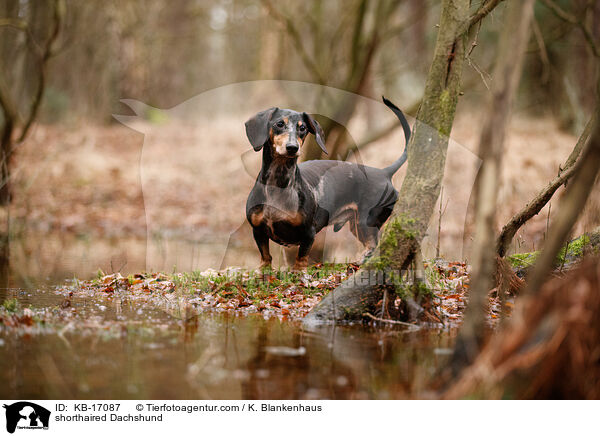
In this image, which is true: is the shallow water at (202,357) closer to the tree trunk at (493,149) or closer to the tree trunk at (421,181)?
the tree trunk at (421,181)

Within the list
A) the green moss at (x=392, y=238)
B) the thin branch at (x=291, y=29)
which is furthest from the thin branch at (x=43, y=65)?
the green moss at (x=392, y=238)

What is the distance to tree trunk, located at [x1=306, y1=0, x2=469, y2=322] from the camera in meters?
4.46

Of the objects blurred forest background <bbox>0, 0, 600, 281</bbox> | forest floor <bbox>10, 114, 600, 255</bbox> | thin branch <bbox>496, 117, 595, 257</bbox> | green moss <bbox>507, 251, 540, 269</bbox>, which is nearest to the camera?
thin branch <bbox>496, 117, 595, 257</bbox>

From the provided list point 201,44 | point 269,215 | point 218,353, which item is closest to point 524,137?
point 269,215

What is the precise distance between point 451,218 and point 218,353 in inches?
338

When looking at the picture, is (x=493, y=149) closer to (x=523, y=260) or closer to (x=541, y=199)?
(x=541, y=199)

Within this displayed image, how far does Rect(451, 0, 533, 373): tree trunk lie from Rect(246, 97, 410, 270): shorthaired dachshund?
6.35 ft

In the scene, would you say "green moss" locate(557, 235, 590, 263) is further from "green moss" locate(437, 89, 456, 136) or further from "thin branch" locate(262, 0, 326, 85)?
"thin branch" locate(262, 0, 326, 85)

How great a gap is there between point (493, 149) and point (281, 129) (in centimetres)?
212

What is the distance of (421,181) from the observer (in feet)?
14.8

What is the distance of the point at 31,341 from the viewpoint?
3707 mm

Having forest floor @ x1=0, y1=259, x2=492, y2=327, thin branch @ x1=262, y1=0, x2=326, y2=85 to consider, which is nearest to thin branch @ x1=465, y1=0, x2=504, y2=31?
forest floor @ x1=0, y1=259, x2=492, y2=327

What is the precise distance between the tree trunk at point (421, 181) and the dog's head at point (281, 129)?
0.76 metres
